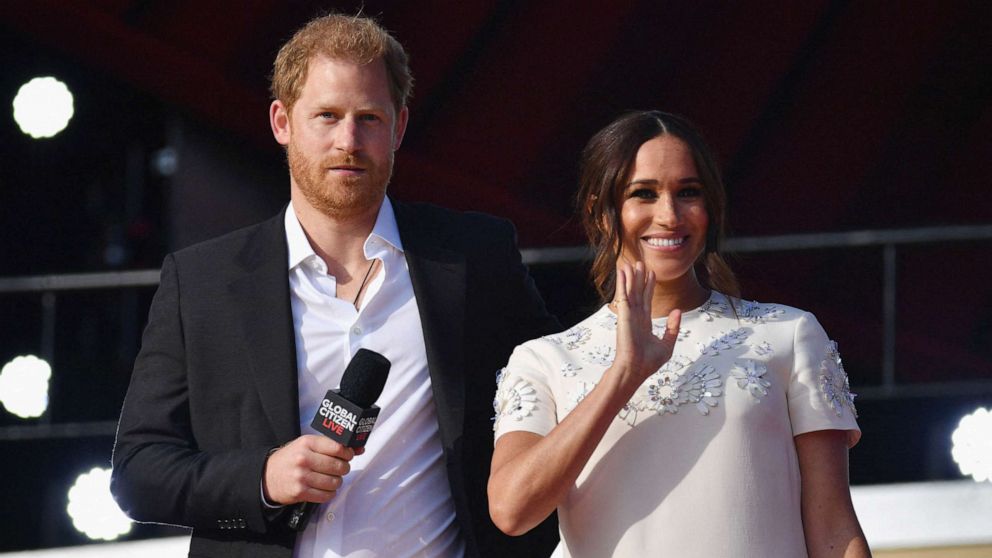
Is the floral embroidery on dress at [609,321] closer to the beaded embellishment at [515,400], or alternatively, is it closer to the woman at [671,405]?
the woman at [671,405]

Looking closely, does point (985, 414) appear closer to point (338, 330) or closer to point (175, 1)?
point (338, 330)

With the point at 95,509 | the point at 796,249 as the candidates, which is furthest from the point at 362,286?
the point at 796,249

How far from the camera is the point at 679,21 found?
187 inches

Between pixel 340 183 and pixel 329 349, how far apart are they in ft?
0.84

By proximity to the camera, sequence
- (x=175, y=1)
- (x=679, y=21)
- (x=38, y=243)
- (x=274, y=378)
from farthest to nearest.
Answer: (x=38, y=243) < (x=679, y=21) < (x=175, y=1) < (x=274, y=378)

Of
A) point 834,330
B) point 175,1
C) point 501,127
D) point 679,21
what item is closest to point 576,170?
point 501,127

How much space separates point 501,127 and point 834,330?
140 cm

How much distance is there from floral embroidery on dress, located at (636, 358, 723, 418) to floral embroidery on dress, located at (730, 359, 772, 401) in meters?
0.03

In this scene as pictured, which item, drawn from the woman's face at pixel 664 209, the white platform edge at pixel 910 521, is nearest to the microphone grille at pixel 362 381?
the woman's face at pixel 664 209

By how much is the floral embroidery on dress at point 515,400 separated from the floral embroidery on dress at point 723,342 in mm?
244

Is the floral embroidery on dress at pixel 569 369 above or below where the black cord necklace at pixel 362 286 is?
below

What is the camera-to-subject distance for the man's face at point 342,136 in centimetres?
197

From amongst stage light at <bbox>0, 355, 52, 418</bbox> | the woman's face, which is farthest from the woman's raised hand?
stage light at <bbox>0, 355, 52, 418</bbox>

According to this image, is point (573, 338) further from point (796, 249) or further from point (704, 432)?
point (796, 249)
